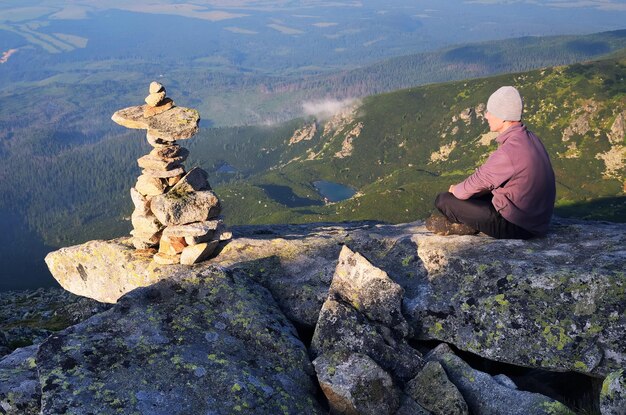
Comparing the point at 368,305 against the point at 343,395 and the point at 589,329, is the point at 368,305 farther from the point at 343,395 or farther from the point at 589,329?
the point at 589,329

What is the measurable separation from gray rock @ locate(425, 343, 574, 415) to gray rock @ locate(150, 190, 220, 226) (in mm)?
13970

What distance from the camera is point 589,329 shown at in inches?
566

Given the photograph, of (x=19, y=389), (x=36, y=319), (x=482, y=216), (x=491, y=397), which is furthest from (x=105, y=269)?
(x=491, y=397)

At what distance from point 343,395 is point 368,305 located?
3.84 metres

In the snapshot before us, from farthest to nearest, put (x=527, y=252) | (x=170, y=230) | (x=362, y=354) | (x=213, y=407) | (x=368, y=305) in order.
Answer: (x=170, y=230) → (x=527, y=252) → (x=368, y=305) → (x=362, y=354) → (x=213, y=407)

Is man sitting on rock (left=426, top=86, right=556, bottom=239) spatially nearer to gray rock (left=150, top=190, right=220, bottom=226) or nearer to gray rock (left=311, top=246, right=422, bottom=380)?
gray rock (left=311, top=246, right=422, bottom=380)

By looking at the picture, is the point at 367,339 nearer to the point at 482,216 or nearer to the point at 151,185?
the point at 482,216

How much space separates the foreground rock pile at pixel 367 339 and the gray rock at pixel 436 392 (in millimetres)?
31

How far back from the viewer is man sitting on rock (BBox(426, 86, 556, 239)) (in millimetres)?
17672

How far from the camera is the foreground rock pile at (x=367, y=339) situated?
40.4ft

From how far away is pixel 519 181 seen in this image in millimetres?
17984

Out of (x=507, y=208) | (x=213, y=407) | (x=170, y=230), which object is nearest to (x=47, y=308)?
(x=170, y=230)

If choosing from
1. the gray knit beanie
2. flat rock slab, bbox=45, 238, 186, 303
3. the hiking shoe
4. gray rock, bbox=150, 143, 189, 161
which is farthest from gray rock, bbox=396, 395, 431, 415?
gray rock, bbox=150, 143, 189, 161

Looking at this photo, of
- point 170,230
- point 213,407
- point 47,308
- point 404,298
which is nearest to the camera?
point 213,407
